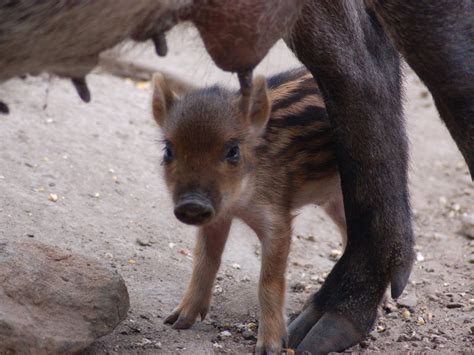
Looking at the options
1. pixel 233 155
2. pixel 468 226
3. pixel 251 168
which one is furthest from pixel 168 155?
pixel 468 226

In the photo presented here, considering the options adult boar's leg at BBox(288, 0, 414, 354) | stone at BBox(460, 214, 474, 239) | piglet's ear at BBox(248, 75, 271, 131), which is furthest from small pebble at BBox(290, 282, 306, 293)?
stone at BBox(460, 214, 474, 239)

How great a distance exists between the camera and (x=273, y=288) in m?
3.68

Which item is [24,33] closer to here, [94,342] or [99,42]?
[99,42]

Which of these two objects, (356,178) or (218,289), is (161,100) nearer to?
(356,178)

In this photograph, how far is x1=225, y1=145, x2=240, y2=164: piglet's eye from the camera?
11.9 feet

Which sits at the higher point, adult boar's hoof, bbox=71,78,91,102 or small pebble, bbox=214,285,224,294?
adult boar's hoof, bbox=71,78,91,102

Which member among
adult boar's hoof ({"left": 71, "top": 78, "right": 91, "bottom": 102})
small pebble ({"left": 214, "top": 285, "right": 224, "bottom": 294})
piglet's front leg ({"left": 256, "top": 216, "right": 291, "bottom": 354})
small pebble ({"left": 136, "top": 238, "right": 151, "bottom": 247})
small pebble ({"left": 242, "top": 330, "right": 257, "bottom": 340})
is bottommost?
small pebble ({"left": 136, "top": 238, "right": 151, "bottom": 247})

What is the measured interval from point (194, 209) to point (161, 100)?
718mm

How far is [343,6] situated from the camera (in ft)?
12.4

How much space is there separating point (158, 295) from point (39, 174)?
3.81 feet

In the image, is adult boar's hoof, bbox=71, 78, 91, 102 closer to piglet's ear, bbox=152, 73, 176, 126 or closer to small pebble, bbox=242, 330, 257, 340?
piglet's ear, bbox=152, 73, 176, 126

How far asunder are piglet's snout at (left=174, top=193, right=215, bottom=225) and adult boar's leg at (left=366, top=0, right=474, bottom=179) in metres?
0.84

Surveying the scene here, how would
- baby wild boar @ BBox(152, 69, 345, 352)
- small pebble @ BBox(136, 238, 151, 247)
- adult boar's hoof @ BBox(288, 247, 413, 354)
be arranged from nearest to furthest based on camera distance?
1. baby wild boar @ BBox(152, 69, 345, 352)
2. adult boar's hoof @ BBox(288, 247, 413, 354)
3. small pebble @ BBox(136, 238, 151, 247)

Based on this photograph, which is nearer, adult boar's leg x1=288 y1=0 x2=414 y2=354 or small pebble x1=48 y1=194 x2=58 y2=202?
adult boar's leg x1=288 y1=0 x2=414 y2=354
